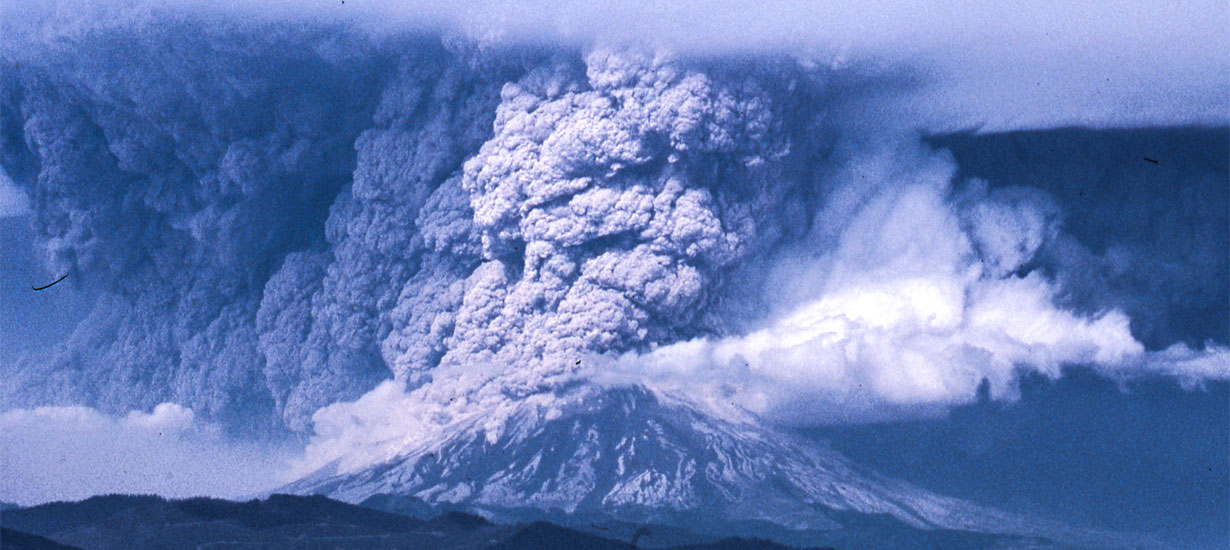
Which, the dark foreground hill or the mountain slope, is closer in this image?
the dark foreground hill

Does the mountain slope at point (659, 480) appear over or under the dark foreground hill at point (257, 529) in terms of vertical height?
over

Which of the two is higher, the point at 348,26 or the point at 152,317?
the point at 348,26

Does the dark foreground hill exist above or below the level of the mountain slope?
below

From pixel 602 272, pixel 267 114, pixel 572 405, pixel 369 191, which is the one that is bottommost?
pixel 572 405

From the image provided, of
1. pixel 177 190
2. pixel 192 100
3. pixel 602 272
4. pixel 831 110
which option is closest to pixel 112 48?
pixel 192 100

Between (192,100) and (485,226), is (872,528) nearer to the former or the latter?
(485,226)

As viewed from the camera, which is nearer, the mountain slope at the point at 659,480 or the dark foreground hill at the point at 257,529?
the dark foreground hill at the point at 257,529

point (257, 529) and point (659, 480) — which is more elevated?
point (659, 480)

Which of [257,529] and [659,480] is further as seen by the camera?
[659,480]
